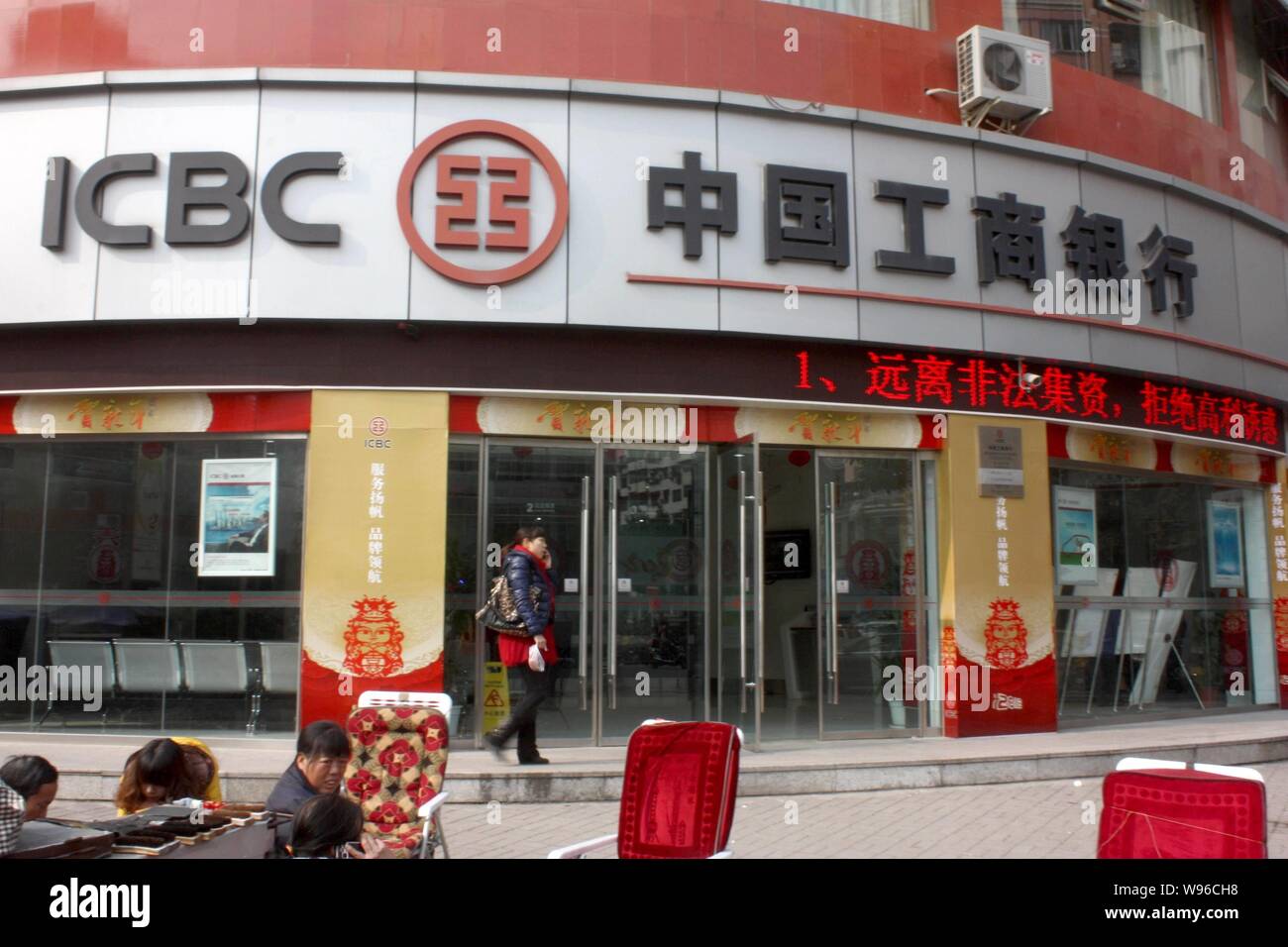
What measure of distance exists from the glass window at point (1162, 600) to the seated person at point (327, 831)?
830cm

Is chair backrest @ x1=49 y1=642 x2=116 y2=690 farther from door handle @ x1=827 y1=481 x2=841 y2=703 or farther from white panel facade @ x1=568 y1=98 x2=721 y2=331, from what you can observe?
door handle @ x1=827 y1=481 x2=841 y2=703

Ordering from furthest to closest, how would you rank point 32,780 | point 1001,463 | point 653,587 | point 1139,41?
point 1139,41 < point 1001,463 < point 653,587 < point 32,780

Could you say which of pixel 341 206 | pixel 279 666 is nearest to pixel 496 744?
pixel 279 666

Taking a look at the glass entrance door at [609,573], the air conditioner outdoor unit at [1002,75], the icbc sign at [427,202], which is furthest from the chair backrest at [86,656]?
the air conditioner outdoor unit at [1002,75]

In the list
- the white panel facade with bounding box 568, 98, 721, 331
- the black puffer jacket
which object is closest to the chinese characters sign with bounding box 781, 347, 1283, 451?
the white panel facade with bounding box 568, 98, 721, 331

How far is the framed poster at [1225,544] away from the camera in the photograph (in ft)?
40.6

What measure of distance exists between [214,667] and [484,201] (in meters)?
4.45

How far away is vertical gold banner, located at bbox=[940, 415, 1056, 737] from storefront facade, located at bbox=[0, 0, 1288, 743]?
0.04m

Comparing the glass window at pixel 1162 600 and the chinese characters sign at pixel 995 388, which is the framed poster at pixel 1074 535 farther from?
the chinese characters sign at pixel 995 388

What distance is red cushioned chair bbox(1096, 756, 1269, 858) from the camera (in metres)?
3.64

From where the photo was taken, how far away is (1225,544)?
12.6 metres

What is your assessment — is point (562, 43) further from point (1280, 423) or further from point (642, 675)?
point (1280, 423)

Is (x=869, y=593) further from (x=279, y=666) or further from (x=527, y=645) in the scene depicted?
(x=279, y=666)
